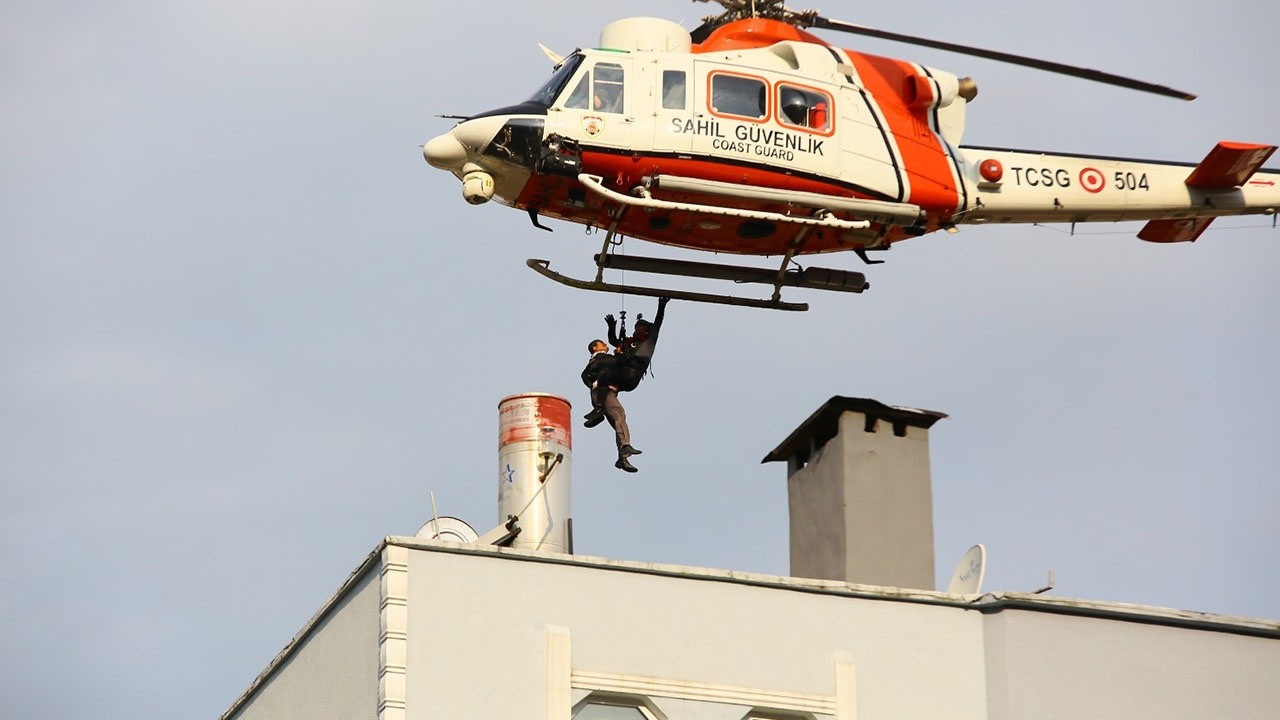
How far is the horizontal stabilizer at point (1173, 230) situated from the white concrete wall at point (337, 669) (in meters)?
16.5

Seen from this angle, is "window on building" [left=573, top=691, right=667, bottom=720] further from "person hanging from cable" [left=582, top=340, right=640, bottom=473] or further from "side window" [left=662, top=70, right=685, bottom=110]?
"side window" [left=662, top=70, right=685, bottom=110]

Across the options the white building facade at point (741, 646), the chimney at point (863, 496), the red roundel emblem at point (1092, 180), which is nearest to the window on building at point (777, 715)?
the white building facade at point (741, 646)

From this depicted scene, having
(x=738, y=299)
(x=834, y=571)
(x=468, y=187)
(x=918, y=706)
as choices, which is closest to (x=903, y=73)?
(x=738, y=299)

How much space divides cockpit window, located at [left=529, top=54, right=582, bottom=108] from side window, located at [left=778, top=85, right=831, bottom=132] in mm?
2717

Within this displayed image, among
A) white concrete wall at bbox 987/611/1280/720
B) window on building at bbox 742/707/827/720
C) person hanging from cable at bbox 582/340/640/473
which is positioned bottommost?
window on building at bbox 742/707/827/720

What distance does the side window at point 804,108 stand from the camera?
87.1 ft

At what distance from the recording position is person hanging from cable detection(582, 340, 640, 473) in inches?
952

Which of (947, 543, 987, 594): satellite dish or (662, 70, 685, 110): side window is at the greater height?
(662, 70, 685, 110): side window

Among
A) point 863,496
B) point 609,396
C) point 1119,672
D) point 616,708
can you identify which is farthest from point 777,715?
point 609,396

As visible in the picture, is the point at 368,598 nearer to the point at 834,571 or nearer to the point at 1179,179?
the point at 834,571

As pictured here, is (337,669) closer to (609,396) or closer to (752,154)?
(609,396)

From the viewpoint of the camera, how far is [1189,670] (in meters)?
18.6

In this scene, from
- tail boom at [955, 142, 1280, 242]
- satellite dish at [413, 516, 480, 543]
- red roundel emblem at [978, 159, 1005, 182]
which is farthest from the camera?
tail boom at [955, 142, 1280, 242]

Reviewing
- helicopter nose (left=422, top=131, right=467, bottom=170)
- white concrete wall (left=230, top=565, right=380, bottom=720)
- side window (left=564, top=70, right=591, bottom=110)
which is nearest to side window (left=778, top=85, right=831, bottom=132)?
side window (left=564, top=70, right=591, bottom=110)
